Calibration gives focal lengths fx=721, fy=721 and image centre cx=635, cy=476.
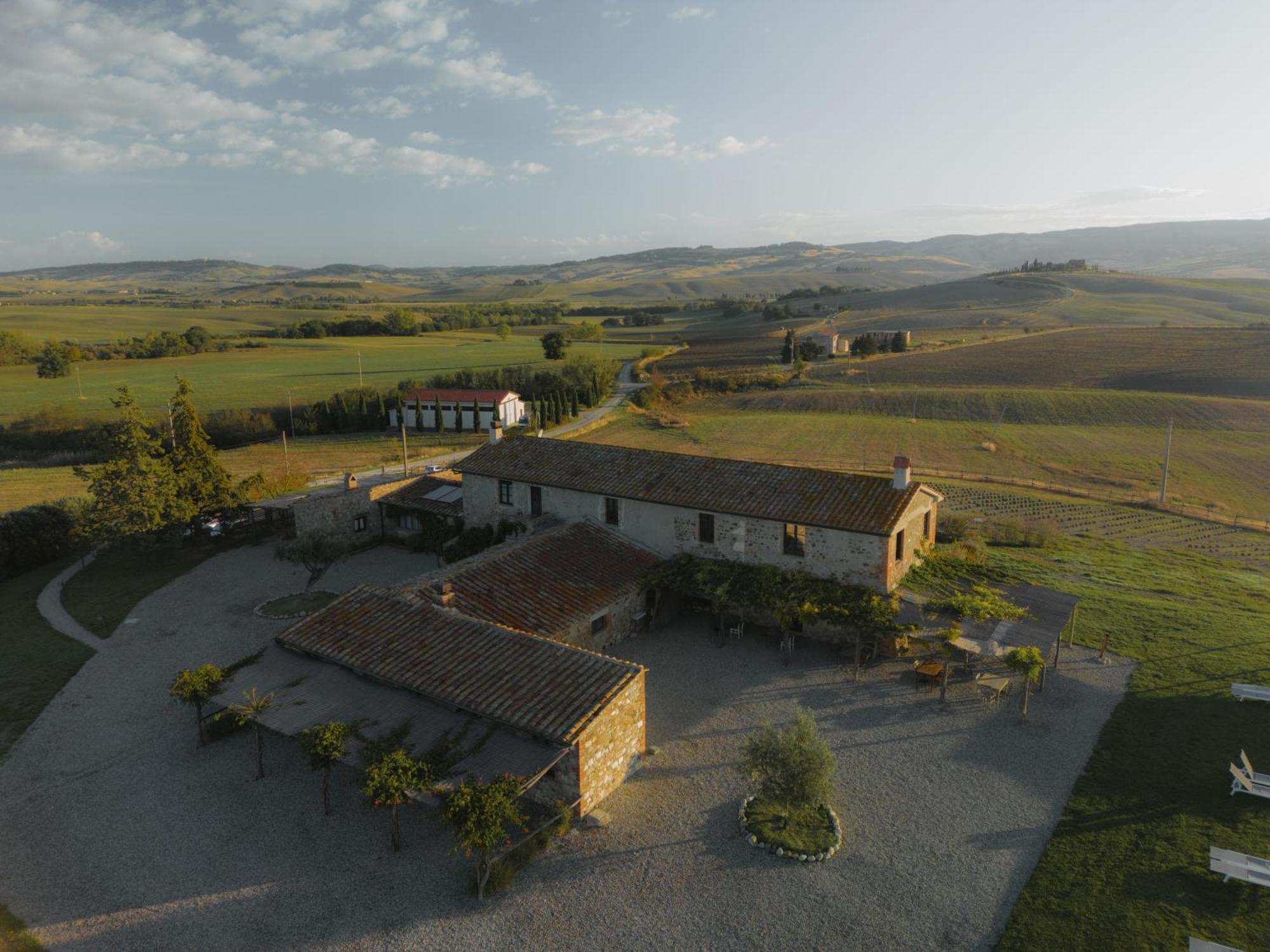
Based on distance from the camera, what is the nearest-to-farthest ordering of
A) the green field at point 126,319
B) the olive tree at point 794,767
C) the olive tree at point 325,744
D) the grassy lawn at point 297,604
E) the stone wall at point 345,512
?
the olive tree at point 794,767 → the olive tree at point 325,744 → the grassy lawn at point 297,604 → the stone wall at point 345,512 → the green field at point 126,319

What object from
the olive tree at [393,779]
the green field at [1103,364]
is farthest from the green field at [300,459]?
the green field at [1103,364]

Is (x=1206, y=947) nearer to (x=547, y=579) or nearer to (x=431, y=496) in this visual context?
(x=547, y=579)

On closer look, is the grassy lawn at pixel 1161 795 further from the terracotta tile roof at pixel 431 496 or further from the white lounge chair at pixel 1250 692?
the terracotta tile roof at pixel 431 496

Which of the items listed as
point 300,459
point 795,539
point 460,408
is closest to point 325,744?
point 795,539

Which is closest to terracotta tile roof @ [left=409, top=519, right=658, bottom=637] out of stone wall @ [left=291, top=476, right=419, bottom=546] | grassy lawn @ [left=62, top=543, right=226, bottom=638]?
stone wall @ [left=291, top=476, right=419, bottom=546]

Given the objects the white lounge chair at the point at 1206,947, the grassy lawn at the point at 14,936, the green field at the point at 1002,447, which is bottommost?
the green field at the point at 1002,447

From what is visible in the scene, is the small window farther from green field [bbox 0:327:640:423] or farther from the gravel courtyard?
green field [bbox 0:327:640:423]
